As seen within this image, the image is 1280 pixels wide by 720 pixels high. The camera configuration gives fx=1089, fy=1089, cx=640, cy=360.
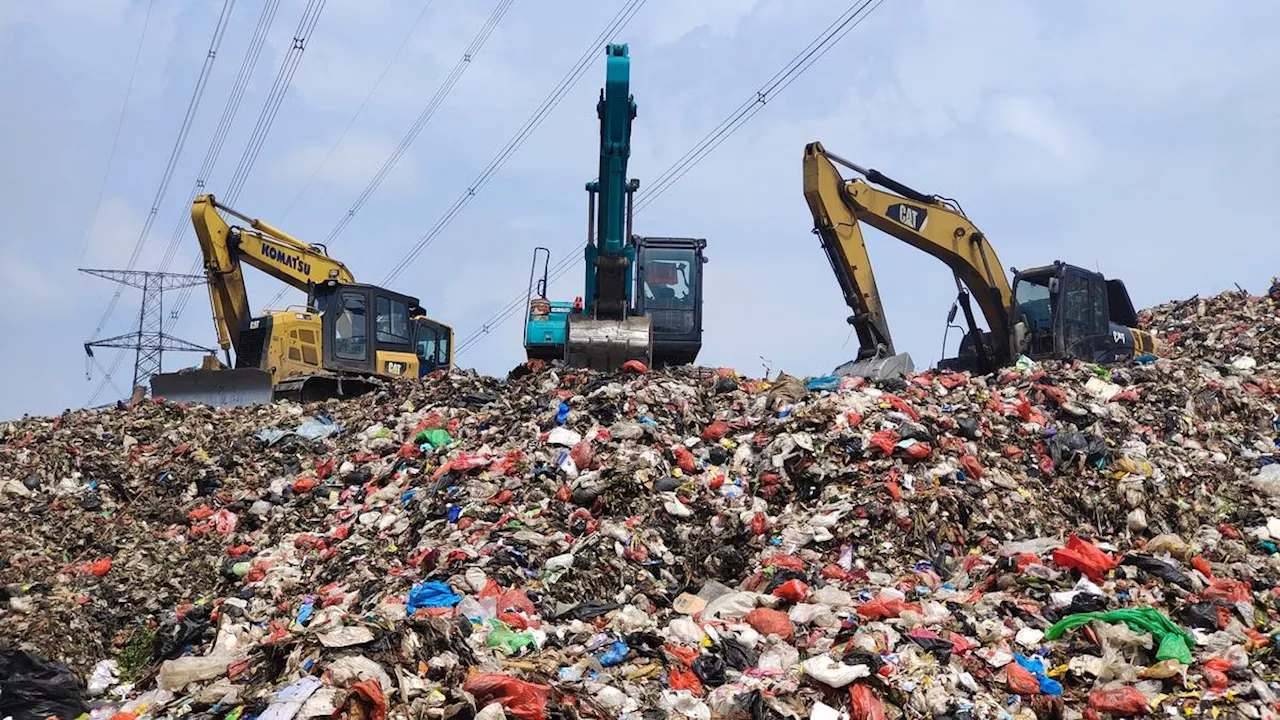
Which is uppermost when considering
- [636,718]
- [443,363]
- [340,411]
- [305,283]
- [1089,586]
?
[305,283]

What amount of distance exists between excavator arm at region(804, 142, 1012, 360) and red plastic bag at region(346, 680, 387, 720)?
28.8 ft

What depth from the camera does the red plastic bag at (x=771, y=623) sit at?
5.69 m

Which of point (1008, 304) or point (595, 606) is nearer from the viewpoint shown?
point (595, 606)

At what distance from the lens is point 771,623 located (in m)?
5.75

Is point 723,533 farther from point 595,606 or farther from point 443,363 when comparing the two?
point 443,363

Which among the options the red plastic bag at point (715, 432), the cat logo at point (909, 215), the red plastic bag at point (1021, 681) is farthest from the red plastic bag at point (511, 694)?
→ the cat logo at point (909, 215)

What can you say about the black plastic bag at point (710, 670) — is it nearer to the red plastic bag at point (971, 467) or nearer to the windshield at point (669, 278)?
the red plastic bag at point (971, 467)

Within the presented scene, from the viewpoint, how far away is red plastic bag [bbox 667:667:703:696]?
5148 mm

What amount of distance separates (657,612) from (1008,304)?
27.6 ft

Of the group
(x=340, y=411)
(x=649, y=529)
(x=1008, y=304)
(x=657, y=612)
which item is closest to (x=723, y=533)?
(x=649, y=529)

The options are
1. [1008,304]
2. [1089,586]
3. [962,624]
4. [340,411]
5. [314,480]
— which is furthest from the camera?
[1008,304]

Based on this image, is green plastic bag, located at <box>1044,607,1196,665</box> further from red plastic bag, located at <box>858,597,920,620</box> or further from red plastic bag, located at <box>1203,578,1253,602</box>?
red plastic bag, located at <box>858,597,920,620</box>

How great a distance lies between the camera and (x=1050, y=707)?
5.02m

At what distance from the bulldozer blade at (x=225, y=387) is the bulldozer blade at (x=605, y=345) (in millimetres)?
4350
